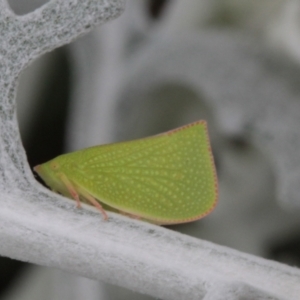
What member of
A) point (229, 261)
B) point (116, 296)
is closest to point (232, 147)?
point (116, 296)

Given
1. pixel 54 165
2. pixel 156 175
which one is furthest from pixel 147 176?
pixel 54 165

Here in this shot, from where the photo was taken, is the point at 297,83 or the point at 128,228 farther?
the point at 297,83

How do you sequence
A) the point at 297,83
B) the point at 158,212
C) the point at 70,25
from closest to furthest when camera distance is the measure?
the point at 70,25 → the point at 158,212 → the point at 297,83

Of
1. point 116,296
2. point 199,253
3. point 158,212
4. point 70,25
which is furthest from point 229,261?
point 116,296

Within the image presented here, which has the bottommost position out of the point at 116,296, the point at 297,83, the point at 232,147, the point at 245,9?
the point at 116,296

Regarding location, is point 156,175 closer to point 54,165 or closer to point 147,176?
point 147,176

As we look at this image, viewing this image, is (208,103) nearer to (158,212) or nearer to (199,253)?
(158,212)

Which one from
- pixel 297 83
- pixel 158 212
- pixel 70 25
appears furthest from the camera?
pixel 297 83

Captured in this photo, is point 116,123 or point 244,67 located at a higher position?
point 244,67
